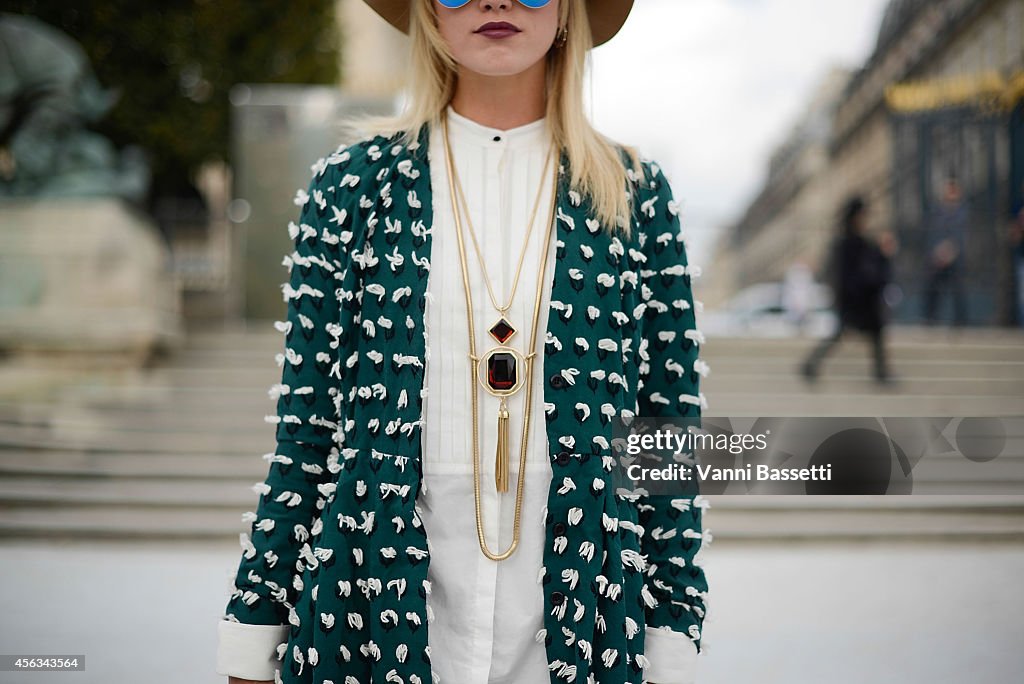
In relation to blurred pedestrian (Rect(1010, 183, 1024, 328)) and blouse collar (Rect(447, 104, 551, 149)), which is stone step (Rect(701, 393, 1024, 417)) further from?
blouse collar (Rect(447, 104, 551, 149))

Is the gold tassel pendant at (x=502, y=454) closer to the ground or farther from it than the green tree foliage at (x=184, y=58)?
closer to the ground

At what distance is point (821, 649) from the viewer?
13.6 ft

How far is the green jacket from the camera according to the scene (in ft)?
4.28

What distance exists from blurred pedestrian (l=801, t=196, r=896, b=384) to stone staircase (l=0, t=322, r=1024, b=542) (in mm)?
Result: 265

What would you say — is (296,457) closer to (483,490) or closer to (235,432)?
(483,490)

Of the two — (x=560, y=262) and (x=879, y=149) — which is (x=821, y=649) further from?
(x=879, y=149)

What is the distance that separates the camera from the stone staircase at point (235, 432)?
5.82 metres

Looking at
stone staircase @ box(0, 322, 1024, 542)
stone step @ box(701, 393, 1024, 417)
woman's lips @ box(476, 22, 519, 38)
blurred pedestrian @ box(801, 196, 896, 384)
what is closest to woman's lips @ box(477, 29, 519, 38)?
woman's lips @ box(476, 22, 519, 38)

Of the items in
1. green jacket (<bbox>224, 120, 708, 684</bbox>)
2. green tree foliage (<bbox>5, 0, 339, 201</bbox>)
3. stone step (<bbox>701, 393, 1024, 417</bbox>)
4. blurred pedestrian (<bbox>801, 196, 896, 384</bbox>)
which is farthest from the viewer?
green tree foliage (<bbox>5, 0, 339, 201</bbox>)

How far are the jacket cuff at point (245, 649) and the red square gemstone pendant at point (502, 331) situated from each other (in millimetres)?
589

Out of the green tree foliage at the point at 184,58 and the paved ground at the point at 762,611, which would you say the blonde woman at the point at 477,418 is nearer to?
the paved ground at the point at 762,611

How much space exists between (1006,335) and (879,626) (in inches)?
319

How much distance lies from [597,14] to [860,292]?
24.4 feet

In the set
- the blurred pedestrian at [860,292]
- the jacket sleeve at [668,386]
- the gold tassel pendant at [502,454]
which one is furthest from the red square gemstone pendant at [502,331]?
the blurred pedestrian at [860,292]
